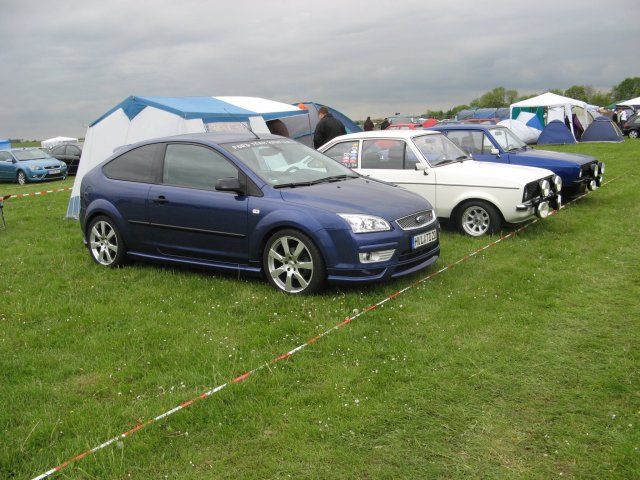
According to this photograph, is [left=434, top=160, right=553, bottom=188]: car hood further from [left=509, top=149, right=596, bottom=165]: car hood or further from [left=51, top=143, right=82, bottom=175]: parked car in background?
[left=51, top=143, right=82, bottom=175]: parked car in background

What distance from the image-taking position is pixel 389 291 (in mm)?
6285

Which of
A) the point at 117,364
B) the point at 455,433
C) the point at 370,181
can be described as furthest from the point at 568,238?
the point at 117,364

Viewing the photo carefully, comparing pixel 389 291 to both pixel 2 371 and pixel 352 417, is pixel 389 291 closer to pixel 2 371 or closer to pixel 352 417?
pixel 352 417

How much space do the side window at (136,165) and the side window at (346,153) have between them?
3.18 m

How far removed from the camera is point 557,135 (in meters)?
28.1

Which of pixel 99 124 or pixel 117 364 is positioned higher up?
pixel 99 124

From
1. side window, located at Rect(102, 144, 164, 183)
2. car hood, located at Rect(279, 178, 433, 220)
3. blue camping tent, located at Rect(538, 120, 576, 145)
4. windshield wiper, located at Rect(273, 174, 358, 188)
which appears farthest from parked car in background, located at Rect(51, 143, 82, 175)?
car hood, located at Rect(279, 178, 433, 220)

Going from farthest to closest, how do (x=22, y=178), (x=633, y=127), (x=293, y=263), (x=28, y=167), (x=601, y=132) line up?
1. (x=633, y=127)
2. (x=601, y=132)
3. (x=22, y=178)
4. (x=28, y=167)
5. (x=293, y=263)

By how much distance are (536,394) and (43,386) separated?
3.37 m

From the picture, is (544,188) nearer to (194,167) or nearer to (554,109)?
(194,167)

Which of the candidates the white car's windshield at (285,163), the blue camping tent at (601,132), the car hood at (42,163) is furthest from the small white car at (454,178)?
the blue camping tent at (601,132)

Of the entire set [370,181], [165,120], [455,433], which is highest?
[165,120]

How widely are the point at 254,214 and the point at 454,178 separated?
3.65 metres

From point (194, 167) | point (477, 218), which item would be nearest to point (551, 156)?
point (477, 218)
